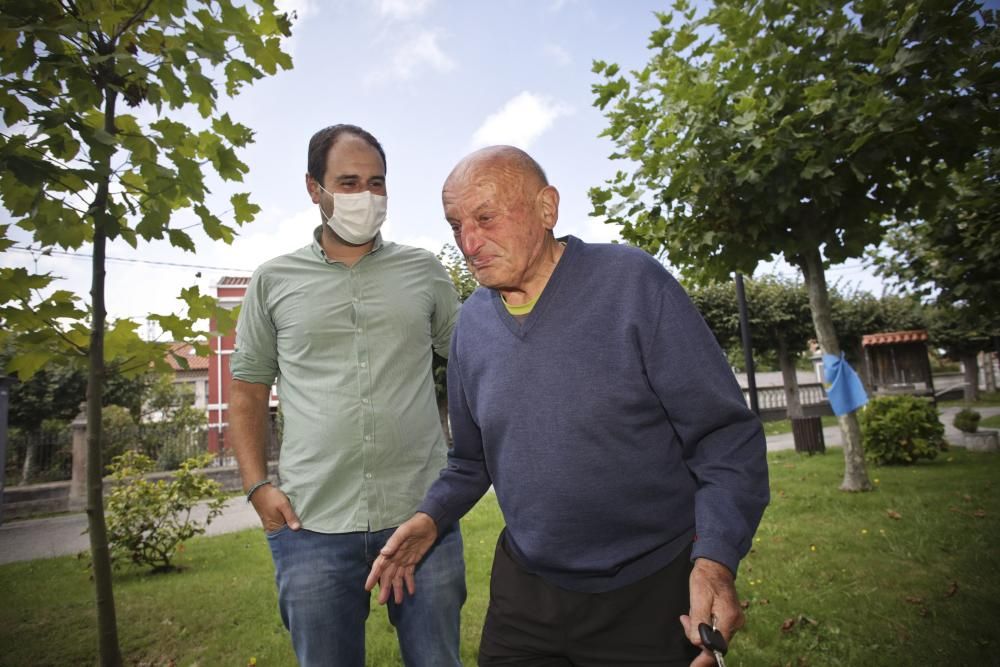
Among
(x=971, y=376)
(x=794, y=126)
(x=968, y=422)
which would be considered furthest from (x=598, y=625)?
(x=971, y=376)

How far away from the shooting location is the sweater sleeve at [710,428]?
1.39 meters

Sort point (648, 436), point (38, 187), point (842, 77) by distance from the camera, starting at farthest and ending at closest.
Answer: point (842, 77) < point (38, 187) < point (648, 436)

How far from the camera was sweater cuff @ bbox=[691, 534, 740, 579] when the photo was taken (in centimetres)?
135

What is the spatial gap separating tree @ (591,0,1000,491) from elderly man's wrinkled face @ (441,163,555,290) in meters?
4.14

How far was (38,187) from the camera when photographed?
6.92 ft

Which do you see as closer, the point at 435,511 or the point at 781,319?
the point at 435,511

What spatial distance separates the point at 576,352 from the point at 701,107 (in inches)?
209

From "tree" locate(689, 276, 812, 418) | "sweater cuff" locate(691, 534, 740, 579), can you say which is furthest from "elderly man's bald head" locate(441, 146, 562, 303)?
"tree" locate(689, 276, 812, 418)

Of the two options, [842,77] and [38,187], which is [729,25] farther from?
[38,187]

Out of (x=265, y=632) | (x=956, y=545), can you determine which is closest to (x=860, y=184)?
(x=956, y=545)

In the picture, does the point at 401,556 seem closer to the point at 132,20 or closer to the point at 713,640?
the point at 713,640

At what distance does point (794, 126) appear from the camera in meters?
5.87

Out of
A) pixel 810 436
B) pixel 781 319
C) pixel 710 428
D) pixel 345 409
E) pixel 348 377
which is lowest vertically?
pixel 810 436

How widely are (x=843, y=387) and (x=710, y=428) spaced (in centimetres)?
849
